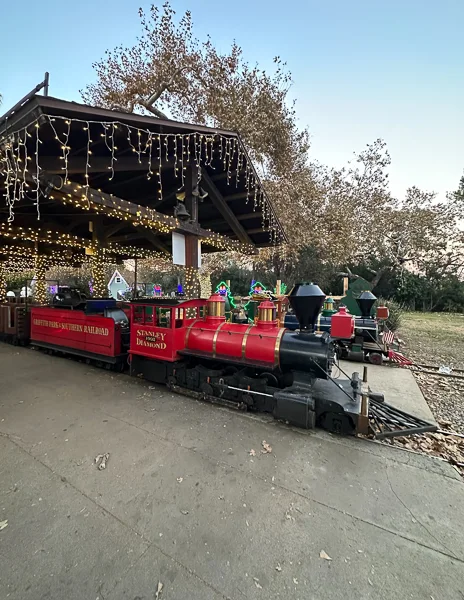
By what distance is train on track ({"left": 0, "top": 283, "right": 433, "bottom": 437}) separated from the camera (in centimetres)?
405

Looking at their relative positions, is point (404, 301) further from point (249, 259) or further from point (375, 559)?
point (375, 559)

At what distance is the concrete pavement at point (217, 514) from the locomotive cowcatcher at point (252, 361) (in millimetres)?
410

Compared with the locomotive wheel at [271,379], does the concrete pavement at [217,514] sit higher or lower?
lower

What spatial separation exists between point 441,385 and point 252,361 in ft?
16.1

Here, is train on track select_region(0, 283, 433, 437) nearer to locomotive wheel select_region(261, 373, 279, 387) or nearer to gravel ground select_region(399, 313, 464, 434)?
locomotive wheel select_region(261, 373, 279, 387)

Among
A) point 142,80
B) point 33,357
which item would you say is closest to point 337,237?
point 142,80

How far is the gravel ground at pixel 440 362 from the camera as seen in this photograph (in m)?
4.97

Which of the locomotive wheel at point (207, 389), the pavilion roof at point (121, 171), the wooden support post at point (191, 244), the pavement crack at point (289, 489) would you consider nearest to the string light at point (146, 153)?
the pavilion roof at point (121, 171)

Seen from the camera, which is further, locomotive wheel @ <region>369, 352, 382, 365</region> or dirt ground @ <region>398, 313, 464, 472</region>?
locomotive wheel @ <region>369, 352, 382, 365</region>

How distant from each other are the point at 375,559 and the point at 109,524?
2.29 meters

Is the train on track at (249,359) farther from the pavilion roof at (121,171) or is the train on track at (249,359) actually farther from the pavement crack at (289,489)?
the pavilion roof at (121,171)

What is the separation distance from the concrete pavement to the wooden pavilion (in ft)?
12.5

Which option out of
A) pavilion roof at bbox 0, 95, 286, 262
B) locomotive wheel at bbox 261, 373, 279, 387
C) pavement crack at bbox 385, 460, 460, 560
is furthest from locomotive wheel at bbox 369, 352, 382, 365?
pavement crack at bbox 385, 460, 460, 560

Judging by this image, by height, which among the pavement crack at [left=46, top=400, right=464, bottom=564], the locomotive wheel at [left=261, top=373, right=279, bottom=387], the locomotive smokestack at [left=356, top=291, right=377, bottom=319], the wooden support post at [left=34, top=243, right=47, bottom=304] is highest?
the wooden support post at [left=34, top=243, right=47, bottom=304]
